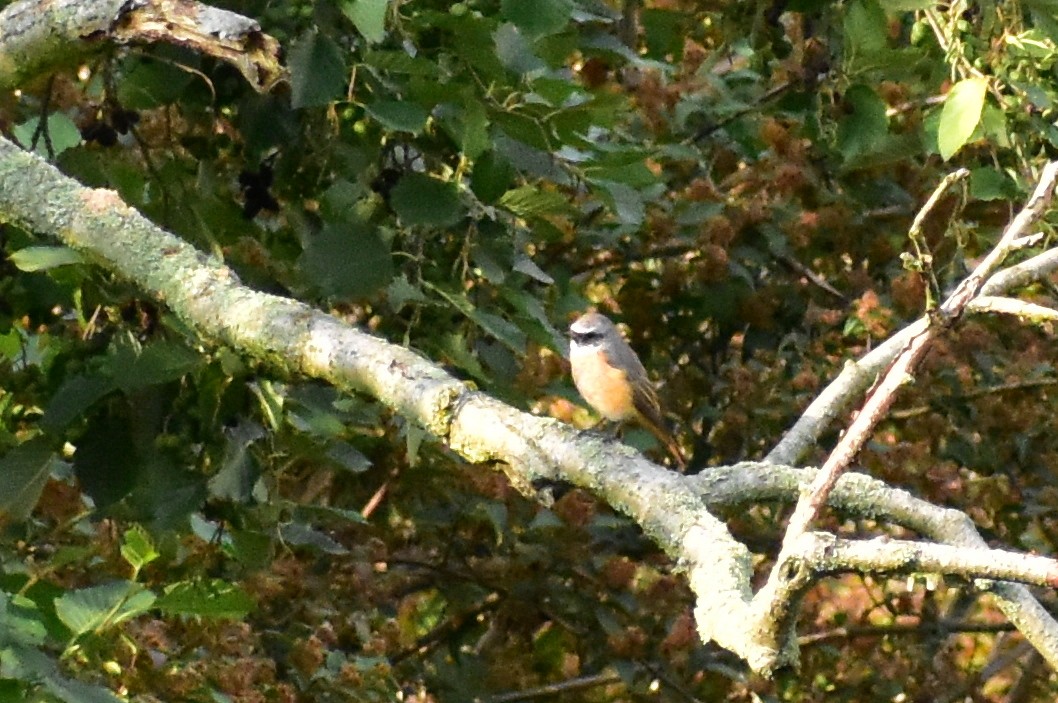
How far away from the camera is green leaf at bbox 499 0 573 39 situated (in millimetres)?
2807

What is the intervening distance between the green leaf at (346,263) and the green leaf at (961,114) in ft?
3.57

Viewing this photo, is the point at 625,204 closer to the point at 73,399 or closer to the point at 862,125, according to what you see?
the point at 862,125

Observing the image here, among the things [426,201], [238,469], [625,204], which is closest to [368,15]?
[426,201]

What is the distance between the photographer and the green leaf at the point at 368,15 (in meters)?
2.64

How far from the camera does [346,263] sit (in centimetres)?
294

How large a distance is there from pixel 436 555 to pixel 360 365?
8.87 ft

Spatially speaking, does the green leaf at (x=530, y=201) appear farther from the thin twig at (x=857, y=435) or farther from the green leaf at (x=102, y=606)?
the thin twig at (x=857, y=435)

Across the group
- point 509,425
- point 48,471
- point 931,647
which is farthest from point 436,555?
point 509,425

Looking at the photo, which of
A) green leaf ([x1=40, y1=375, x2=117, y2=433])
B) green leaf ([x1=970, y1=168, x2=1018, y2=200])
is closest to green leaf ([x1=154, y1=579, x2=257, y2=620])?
green leaf ([x1=40, y1=375, x2=117, y2=433])

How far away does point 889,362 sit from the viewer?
238 cm

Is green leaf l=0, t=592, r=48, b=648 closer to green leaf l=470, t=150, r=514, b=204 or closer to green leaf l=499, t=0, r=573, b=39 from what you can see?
green leaf l=470, t=150, r=514, b=204

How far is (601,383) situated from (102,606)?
7.16 feet

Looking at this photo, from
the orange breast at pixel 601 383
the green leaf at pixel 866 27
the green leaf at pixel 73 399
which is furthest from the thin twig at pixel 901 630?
the green leaf at pixel 73 399

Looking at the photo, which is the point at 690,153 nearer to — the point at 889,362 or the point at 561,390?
the point at 561,390
